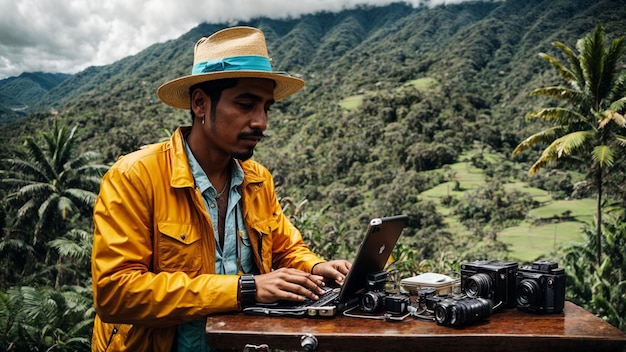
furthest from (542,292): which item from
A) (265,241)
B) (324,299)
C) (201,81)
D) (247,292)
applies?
(201,81)

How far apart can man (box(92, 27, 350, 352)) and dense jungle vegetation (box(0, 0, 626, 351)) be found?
13.8 feet

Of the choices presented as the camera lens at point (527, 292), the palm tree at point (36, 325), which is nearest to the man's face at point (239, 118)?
the camera lens at point (527, 292)

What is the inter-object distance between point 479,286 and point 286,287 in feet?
2.25

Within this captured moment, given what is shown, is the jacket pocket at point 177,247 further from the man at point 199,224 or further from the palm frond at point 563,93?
the palm frond at point 563,93

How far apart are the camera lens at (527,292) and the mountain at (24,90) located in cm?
7105

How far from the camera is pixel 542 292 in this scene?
164cm

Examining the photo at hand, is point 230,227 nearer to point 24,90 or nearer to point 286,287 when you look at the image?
point 286,287

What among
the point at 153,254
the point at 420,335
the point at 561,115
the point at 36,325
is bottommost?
the point at 36,325

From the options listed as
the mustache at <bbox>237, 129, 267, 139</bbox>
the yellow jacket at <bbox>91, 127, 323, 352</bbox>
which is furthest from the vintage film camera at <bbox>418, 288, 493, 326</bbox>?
the mustache at <bbox>237, 129, 267, 139</bbox>

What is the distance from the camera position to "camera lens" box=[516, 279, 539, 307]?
5.36 feet

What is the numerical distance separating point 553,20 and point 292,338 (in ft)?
235

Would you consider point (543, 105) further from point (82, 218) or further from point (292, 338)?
point (292, 338)

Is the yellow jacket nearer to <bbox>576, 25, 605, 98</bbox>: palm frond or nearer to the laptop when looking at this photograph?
the laptop

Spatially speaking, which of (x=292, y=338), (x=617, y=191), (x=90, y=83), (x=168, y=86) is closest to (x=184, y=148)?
(x=168, y=86)
